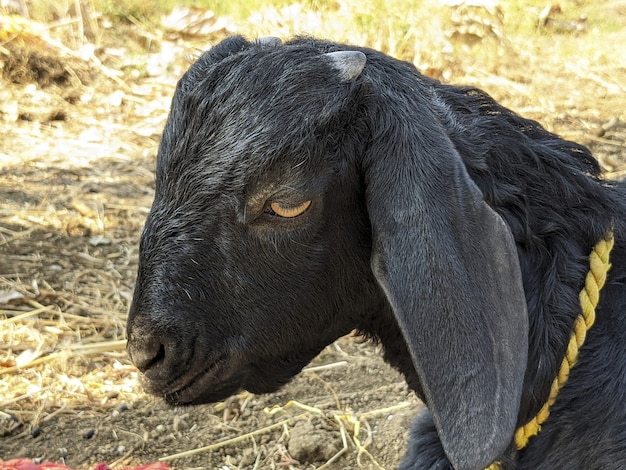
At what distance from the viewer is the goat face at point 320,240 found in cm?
192

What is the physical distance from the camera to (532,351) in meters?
2.21

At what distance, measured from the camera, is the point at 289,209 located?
80.7 inches

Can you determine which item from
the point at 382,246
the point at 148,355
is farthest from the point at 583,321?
the point at 148,355

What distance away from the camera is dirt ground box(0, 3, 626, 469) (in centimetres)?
349

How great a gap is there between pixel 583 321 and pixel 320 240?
0.83 m

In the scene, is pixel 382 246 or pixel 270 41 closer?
pixel 382 246

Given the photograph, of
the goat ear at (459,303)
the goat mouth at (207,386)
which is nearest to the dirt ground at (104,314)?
the goat mouth at (207,386)

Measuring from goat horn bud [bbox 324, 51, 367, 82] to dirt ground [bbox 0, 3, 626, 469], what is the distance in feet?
6.09

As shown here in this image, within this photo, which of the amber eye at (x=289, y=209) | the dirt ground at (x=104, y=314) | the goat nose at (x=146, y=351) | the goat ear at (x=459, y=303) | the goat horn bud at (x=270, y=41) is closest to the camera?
the goat ear at (x=459, y=303)

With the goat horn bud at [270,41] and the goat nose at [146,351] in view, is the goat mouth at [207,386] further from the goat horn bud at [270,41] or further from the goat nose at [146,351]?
the goat horn bud at [270,41]

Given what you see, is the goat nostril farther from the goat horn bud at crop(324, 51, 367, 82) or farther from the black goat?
the goat horn bud at crop(324, 51, 367, 82)

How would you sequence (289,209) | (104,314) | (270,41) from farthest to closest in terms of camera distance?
(104,314), (270,41), (289,209)

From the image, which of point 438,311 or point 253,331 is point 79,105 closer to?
point 253,331

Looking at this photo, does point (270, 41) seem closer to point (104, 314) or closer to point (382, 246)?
point (382, 246)
